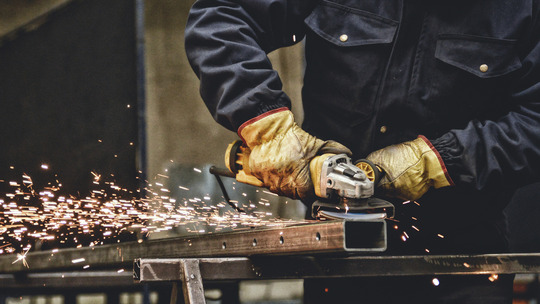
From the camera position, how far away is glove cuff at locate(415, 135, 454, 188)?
5.46 feet

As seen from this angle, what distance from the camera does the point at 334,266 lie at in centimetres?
148

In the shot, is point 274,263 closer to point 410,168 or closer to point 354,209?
point 354,209

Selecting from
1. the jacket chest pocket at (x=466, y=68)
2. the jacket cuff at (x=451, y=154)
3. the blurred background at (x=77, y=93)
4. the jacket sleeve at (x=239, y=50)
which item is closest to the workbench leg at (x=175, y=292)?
the jacket sleeve at (x=239, y=50)

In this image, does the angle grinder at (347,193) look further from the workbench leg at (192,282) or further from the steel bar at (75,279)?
the steel bar at (75,279)

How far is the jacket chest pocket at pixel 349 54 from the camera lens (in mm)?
1786

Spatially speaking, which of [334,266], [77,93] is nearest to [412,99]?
[334,266]

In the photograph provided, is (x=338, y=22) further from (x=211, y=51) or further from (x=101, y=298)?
(x=101, y=298)

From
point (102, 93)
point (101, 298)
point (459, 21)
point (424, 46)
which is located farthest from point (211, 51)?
point (101, 298)

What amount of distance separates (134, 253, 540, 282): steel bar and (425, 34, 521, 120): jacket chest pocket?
51cm

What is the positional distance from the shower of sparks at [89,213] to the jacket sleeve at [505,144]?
2021 millimetres

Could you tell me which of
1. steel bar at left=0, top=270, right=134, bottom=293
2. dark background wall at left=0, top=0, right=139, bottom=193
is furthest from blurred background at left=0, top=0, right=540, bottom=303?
steel bar at left=0, top=270, right=134, bottom=293

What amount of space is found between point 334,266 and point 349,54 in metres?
0.69

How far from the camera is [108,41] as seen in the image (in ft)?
11.9

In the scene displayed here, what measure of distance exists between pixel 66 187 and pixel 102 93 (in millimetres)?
644
